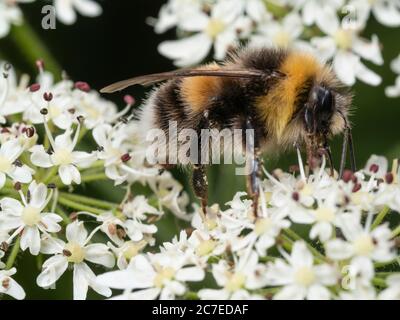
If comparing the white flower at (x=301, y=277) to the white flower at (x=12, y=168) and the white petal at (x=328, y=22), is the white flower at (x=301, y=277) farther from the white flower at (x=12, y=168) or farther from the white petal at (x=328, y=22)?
the white petal at (x=328, y=22)

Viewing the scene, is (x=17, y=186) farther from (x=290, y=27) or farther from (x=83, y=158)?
(x=290, y=27)

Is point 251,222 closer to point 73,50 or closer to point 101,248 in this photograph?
point 101,248

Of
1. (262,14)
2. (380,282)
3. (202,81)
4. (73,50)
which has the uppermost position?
(73,50)

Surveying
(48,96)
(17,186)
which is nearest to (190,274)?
(17,186)

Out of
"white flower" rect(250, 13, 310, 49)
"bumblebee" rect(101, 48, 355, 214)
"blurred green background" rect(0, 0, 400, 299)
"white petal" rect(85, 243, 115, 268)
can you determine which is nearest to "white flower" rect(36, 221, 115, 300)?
"white petal" rect(85, 243, 115, 268)
